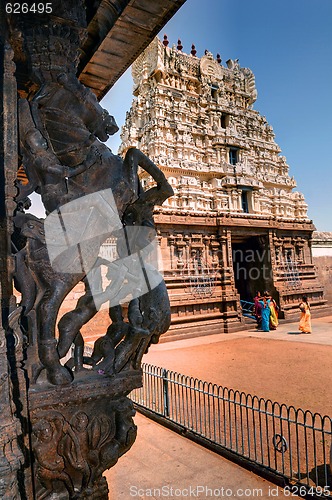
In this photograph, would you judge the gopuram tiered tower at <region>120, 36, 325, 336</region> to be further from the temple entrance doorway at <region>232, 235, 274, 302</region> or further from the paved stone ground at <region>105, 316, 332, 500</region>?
the paved stone ground at <region>105, 316, 332, 500</region>

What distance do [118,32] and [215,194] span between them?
19.5 metres

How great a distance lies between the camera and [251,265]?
20766 millimetres

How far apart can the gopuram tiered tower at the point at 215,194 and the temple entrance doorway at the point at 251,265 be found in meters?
0.06

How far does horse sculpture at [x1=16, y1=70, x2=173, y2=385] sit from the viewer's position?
2.12 m

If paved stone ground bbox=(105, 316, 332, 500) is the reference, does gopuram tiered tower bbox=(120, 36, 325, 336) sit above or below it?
above

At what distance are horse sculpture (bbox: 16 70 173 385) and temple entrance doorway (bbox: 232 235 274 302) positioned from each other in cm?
1713

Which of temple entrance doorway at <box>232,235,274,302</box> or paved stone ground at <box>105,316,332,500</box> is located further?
temple entrance doorway at <box>232,235,274,302</box>

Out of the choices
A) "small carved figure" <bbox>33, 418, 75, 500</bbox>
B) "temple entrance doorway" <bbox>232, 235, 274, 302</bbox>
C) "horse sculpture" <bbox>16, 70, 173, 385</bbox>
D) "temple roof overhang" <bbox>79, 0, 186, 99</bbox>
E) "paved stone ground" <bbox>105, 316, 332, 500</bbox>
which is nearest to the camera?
"small carved figure" <bbox>33, 418, 75, 500</bbox>

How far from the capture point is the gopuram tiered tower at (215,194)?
1644cm

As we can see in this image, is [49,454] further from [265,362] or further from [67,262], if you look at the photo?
[265,362]

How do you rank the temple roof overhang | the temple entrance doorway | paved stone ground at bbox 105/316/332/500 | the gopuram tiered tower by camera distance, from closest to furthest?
1. the temple roof overhang
2. paved stone ground at bbox 105/316/332/500
3. the gopuram tiered tower
4. the temple entrance doorway

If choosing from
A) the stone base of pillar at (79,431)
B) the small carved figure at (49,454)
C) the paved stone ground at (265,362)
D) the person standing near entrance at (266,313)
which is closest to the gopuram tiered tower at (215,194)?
the person standing near entrance at (266,313)

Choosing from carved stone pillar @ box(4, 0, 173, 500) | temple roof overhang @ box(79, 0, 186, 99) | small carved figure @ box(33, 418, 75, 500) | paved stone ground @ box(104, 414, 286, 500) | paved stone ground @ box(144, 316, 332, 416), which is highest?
temple roof overhang @ box(79, 0, 186, 99)

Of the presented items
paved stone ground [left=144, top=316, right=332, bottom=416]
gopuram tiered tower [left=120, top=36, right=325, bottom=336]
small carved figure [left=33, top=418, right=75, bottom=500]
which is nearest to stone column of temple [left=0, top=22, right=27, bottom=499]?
small carved figure [left=33, top=418, right=75, bottom=500]
